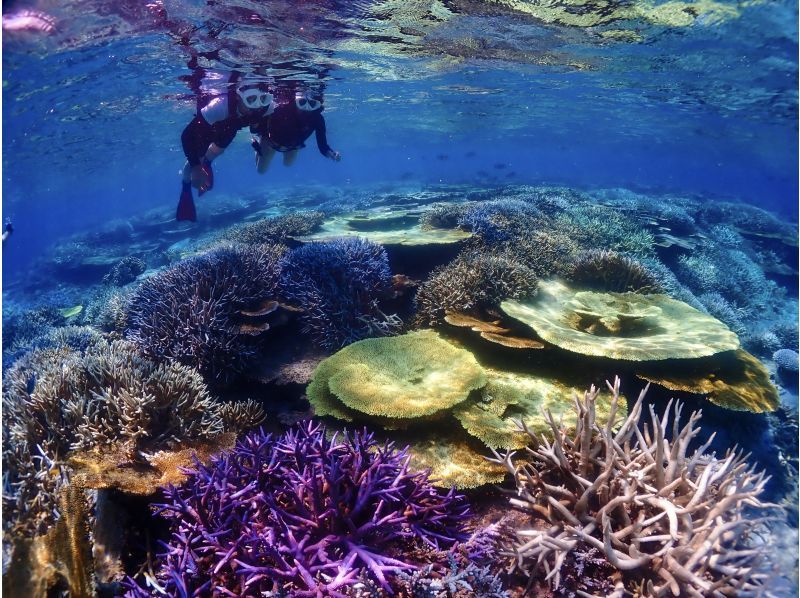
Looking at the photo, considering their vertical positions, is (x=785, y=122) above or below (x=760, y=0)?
below

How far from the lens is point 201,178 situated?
8812mm

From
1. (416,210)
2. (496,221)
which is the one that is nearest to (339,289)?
(496,221)

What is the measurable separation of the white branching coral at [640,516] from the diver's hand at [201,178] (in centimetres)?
826

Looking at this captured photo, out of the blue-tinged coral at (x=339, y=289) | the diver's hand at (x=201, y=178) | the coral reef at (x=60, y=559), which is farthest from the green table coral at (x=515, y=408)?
the diver's hand at (x=201, y=178)

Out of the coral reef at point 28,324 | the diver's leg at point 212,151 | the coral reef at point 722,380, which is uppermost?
the diver's leg at point 212,151

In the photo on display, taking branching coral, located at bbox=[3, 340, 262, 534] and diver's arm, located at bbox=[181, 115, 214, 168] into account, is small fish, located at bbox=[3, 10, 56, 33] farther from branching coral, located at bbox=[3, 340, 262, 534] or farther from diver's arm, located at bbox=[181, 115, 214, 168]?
branching coral, located at bbox=[3, 340, 262, 534]

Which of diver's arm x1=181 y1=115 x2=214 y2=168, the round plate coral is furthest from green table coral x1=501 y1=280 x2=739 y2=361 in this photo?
diver's arm x1=181 y1=115 x2=214 y2=168

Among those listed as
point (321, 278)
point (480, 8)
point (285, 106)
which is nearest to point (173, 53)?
point (285, 106)

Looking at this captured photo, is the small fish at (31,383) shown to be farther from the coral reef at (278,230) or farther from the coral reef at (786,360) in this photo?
the coral reef at (786,360)

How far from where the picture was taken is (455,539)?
2.93 metres

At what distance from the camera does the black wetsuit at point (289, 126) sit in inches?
367

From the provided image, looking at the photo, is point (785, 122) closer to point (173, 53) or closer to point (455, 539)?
point (173, 53)

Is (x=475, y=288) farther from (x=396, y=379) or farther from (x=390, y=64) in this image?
(x=390, y=64)

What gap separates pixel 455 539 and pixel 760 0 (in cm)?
1809
